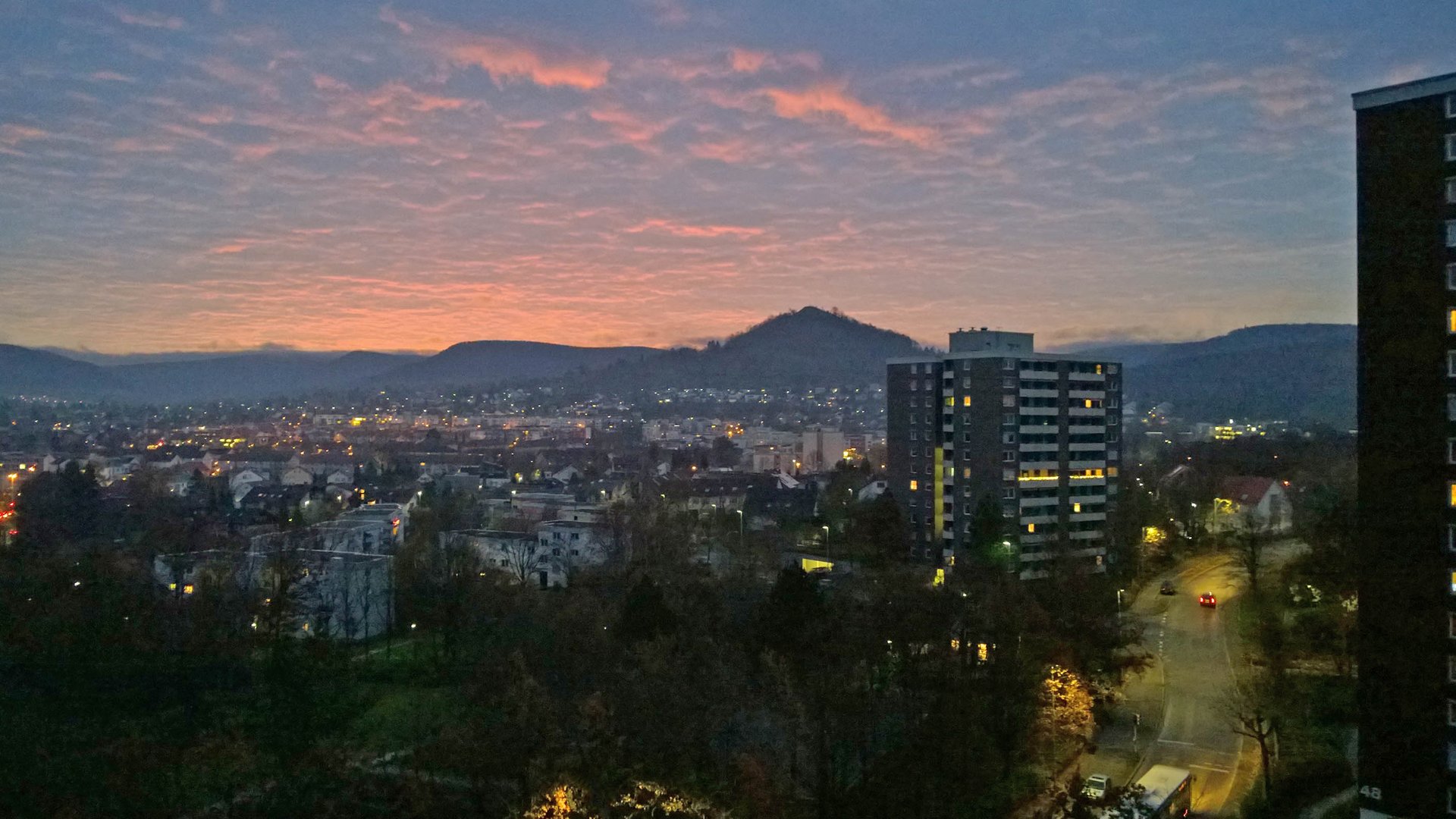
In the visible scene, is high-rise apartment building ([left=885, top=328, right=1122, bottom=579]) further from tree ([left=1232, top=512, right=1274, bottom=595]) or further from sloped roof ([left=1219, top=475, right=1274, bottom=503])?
sloped roof ([left=1219, top=475, right=1274, bottom=503])

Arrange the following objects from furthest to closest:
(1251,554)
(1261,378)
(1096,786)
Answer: (1261,378)
(1251,554)
(1096,786)

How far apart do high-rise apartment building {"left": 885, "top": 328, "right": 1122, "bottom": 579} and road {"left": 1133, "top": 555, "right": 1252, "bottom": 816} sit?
242 cm

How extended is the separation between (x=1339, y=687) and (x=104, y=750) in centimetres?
1272

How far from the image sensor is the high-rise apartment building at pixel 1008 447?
19.9 metres

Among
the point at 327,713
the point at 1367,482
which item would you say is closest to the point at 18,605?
the point at 327,713

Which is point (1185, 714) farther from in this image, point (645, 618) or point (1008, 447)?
point (1008, 447)

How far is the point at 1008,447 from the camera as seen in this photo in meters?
20.0

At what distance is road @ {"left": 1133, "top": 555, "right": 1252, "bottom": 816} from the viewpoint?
9750 mm

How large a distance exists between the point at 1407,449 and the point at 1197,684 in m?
4.81

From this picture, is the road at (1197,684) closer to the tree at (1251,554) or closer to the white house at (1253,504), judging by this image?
the tree at (1251,554)

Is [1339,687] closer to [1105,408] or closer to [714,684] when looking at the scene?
[714,684]

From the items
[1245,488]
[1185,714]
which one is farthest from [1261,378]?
[1185,714]

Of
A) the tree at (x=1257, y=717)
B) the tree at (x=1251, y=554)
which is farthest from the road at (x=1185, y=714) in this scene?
the tree at (x=1251, y=554)

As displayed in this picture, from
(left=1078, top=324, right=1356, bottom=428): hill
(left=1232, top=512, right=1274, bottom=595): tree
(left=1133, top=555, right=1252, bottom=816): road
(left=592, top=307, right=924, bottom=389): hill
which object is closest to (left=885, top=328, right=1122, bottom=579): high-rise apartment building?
(left=1133, top=555, right=1252, bottom=816): road
